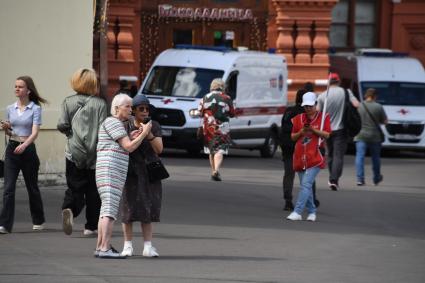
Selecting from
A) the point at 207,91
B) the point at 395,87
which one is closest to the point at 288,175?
the point at 207,91

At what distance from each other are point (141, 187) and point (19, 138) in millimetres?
2239

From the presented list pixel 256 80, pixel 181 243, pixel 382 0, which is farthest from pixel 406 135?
pixel 181 243

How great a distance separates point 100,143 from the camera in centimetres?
1220

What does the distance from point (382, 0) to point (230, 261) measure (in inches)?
1091

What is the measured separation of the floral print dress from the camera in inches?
867

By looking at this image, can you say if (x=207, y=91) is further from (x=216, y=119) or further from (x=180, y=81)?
(x=216, y=119)

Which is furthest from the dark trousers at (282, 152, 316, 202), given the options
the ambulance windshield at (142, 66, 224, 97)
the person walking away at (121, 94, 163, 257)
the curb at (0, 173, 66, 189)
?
the ambulance windshield at (142, 66, 224, 97)

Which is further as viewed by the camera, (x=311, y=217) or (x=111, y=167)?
(x=311, y=217)

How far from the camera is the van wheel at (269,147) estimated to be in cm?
2898

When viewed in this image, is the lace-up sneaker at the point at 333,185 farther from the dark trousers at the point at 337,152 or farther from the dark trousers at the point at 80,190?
the dark trousers at the point at 80,190

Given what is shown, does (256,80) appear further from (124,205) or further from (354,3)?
(124,205)

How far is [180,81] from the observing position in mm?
28109

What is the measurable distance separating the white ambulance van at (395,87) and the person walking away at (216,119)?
942cm

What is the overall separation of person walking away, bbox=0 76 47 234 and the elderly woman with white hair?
190cm
